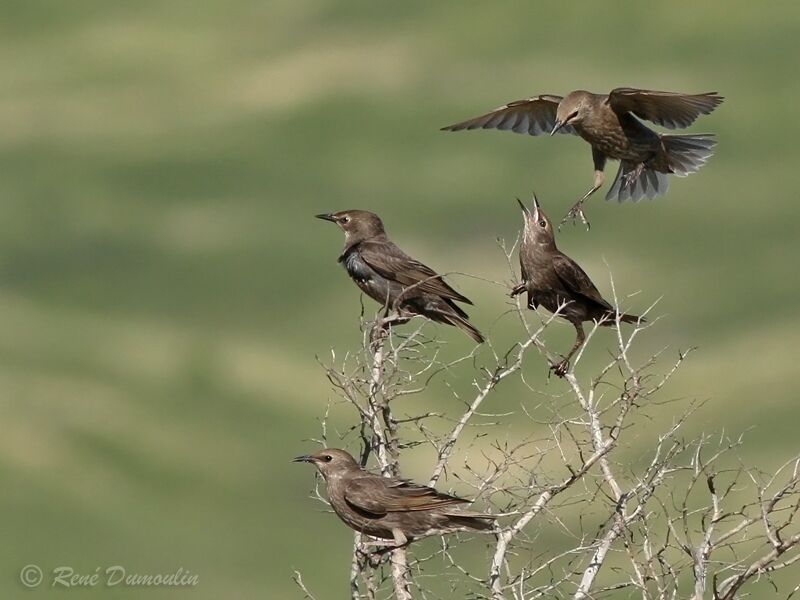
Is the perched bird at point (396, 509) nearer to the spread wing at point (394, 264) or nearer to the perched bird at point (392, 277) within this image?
the perched bird at point (392, 277)

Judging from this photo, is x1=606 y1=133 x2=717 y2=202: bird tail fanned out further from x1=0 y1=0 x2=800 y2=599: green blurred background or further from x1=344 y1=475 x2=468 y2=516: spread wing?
x1=0 y1=0 x2=800 y2=599: green blurred background

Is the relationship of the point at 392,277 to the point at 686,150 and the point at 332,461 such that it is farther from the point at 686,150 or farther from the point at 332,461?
the point at 332,461

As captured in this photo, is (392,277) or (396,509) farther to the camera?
(392,277)

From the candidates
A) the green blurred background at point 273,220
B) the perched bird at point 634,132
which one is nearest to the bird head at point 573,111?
the perched bird at point 634,132

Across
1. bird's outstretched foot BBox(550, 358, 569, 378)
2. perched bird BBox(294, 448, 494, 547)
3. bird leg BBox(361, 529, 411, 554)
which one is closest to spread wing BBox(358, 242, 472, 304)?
bird's outstretched foot BBox(550, 358, 569, 378)

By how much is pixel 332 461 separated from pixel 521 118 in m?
4.96

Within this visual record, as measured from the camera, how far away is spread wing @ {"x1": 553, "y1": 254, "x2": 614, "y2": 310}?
11.5 m

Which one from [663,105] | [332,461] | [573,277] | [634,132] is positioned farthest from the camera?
[634,132]

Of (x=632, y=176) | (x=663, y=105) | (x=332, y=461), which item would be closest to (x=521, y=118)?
(x=632, y=176)

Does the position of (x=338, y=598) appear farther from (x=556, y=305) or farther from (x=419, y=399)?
(x=556, y=305)

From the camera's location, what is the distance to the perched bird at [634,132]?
13.0 m

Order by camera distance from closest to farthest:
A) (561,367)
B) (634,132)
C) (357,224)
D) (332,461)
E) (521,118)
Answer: (332,461), (561,367), (634,132), (357,224), (521,118)

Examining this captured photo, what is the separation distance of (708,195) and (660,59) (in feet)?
15.6

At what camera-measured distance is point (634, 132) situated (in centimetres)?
1331
